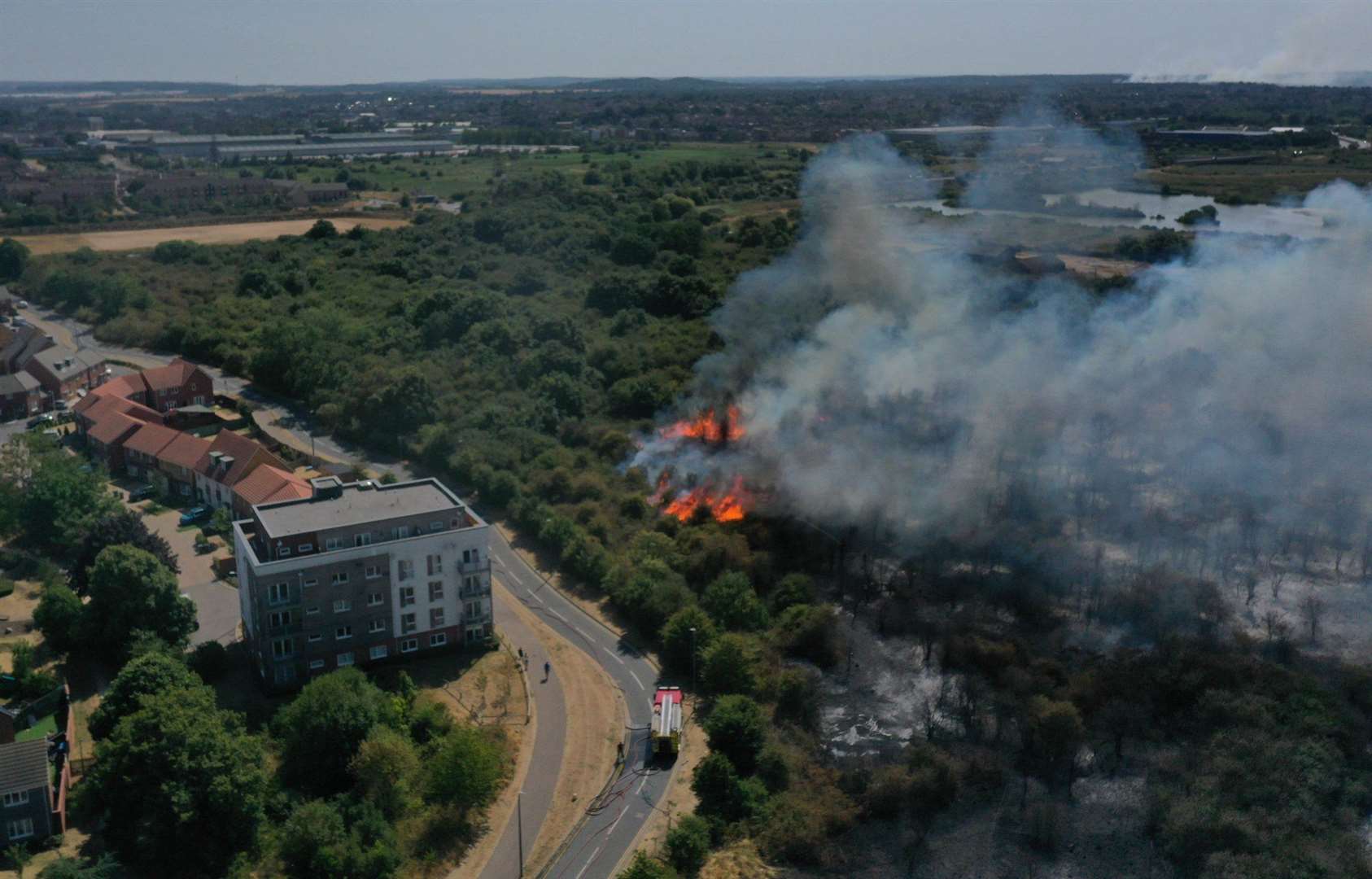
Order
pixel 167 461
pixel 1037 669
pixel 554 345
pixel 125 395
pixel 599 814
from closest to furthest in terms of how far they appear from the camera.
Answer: pixel 599 814
pixel 1037 669
pixel 167 461
pixel 125 395
pixel 554 345

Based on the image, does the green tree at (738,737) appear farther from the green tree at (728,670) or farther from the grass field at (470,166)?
the grass field at (470,166)

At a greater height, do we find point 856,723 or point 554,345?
point 554,345

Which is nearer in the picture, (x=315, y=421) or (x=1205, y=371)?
(x=1205, y=371)

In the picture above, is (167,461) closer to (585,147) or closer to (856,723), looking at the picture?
(856,723)

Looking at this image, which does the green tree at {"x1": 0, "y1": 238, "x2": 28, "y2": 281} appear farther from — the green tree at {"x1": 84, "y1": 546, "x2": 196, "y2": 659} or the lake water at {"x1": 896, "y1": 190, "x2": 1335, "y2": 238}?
the lake water at {"x1": 896, "y1": 190, "x2": 1335, "y2": 238}

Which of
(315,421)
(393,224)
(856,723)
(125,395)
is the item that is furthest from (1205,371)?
(393,224)

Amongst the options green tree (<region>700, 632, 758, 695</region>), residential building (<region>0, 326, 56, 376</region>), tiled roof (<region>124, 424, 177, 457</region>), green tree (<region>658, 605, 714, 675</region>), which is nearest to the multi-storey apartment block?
green tree (<region>658, 605, 714, 675</region>)
